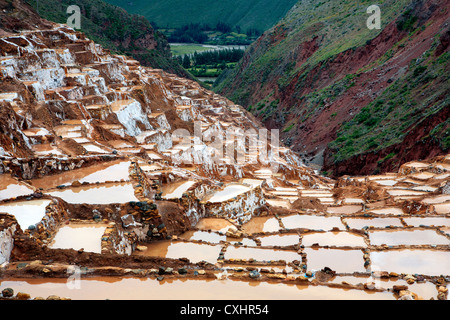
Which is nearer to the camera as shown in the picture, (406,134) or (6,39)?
(6,39)

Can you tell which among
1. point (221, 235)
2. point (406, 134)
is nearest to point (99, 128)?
point (221, 235)

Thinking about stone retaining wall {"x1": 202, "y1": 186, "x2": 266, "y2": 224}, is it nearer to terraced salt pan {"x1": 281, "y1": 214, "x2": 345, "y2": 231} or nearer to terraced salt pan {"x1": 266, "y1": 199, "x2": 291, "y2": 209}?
terraced salt pan {"x1": 281, "y1": 214, "x2": 345, "y2": 231}

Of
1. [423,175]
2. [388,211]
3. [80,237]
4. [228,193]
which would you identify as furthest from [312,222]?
[423,175]

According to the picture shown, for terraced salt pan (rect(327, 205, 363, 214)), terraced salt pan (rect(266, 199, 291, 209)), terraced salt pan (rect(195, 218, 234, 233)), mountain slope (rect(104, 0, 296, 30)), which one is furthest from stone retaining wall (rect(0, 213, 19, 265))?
mountain slope (rect(104, 0, 296, 30))

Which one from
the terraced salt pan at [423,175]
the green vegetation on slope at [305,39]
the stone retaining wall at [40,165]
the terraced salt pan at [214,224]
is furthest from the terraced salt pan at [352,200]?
the green vegetation on slope at [305,39]

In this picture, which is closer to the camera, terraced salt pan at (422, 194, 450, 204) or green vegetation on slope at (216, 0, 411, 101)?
terraced salt pan at (422, 194, 450, 204)
